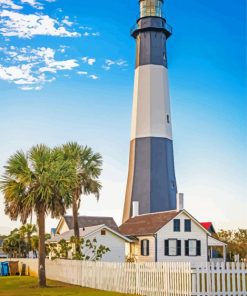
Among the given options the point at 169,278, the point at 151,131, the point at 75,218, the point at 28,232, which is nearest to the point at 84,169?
the point at 75,218

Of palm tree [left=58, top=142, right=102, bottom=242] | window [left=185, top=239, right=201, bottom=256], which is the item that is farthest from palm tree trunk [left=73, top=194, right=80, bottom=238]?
window [left=185, top=239, right=201, bottom=256]

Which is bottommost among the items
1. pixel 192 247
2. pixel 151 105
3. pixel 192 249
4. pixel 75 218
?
pixel 192 249

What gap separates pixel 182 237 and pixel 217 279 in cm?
2355

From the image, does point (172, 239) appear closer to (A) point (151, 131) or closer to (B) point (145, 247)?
(B) point (145, 247)

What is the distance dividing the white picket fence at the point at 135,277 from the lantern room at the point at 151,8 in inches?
1222

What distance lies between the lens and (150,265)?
75.9 ft

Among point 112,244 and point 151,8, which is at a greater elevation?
point 151,8

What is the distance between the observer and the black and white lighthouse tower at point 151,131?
168 ft

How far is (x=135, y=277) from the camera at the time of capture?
24.1 meters

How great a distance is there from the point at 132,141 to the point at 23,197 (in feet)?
82.8

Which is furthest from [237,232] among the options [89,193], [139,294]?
[139,294]

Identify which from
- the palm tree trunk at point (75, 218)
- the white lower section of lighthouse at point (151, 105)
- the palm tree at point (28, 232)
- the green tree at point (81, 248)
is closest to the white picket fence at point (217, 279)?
the green tree at point (81, 248)

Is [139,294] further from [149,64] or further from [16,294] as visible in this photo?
[149,64]

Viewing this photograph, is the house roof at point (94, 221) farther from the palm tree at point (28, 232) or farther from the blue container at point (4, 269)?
the palm tree at point (28, 232)
